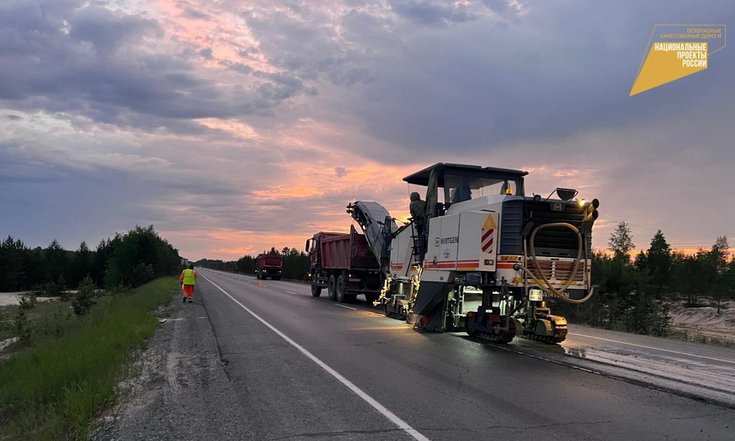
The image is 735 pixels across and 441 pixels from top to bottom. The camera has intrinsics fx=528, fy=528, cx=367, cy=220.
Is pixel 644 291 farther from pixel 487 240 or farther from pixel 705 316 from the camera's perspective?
pixel 705 316

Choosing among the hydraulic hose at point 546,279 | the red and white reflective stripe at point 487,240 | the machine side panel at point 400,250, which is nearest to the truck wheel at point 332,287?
the machine side panel at point 400,250

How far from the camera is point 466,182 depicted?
1295 cm

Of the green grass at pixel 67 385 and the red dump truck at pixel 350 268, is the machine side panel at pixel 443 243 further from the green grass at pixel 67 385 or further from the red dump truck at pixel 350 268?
the red dump truck at pixel 350 268

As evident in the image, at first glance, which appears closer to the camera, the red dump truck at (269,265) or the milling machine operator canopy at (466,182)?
the milling machine operator canopy at (466,182)

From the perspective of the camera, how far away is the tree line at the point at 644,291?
19.3 m

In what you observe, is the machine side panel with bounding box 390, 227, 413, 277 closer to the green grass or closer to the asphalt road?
the asphalt road

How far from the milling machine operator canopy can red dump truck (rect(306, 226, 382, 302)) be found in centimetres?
1038

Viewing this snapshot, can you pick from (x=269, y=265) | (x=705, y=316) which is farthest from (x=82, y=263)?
(x=705, y=316)

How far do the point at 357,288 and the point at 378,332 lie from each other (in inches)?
437

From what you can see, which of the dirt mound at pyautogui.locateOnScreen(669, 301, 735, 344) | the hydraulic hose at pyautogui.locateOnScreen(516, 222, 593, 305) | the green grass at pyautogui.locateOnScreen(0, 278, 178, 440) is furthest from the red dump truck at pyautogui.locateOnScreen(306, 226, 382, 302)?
the dirt mound at pyautogui.locateOnScreen(669, 301, 735, 344)

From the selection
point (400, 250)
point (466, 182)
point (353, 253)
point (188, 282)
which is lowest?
point (188, 282)

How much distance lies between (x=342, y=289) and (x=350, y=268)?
1274mm

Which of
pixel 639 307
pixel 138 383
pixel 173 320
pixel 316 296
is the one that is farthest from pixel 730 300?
pixel 138 383

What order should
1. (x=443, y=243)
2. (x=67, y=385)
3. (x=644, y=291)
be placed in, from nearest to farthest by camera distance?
(x=67, y=385), (x=443, y=243), (x=644, y=291)
